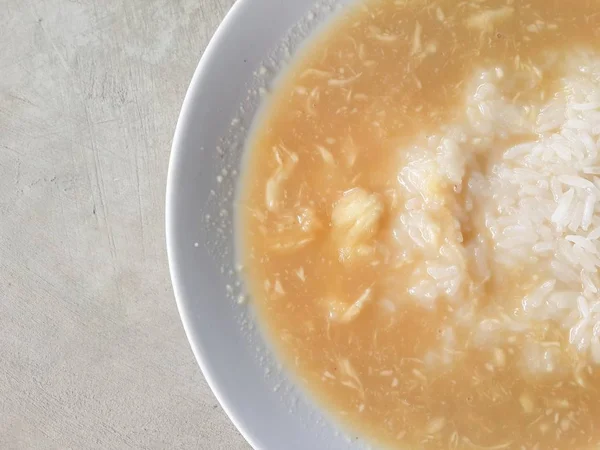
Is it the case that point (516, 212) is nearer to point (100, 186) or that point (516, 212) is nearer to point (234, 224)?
point (234, 224)

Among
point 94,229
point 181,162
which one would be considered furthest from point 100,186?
point 181,162

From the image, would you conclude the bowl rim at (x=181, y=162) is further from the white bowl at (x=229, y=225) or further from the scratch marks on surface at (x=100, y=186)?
the scratch marks on surface at (x=100, y=186)

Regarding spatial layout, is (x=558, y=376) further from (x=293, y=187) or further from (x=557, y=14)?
(x=557, y=14)

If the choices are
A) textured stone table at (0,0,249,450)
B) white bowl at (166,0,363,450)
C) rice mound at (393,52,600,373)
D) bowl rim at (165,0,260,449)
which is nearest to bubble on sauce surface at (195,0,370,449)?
white bowl at (166,0,363,450)

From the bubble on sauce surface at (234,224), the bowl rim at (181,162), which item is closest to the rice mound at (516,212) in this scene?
the bubble on sauce surface at (234,224)

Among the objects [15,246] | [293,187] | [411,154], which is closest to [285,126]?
[293,187]
